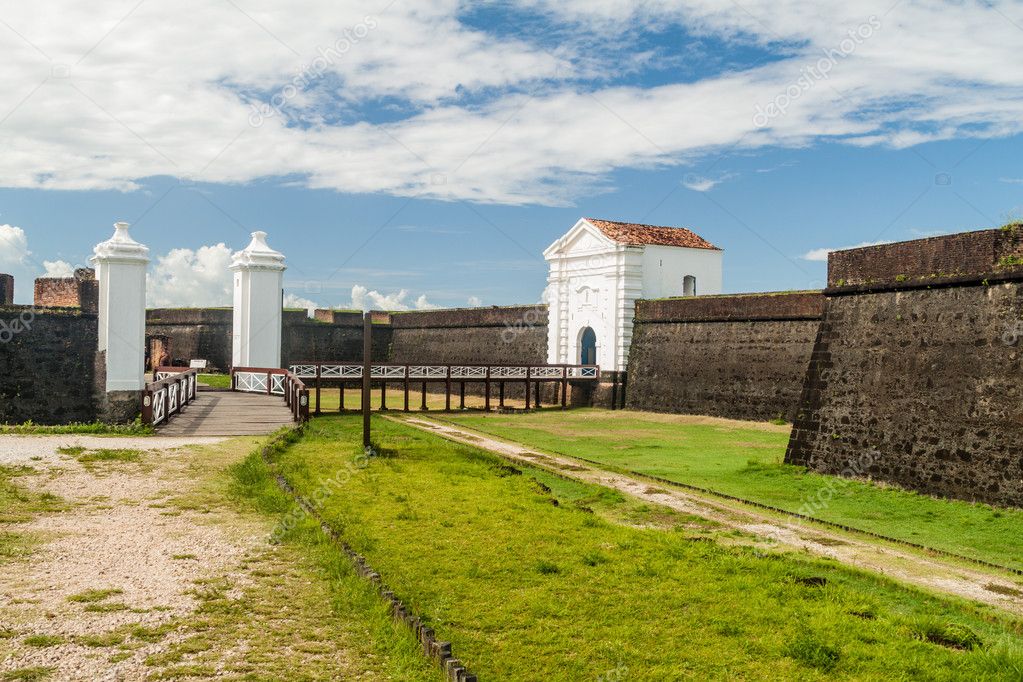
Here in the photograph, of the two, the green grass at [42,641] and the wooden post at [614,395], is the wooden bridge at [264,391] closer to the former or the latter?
the wooden post at [614,395]

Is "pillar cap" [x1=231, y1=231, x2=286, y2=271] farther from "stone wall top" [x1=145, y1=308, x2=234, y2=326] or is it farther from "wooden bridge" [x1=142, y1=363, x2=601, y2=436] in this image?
"stone wall top" [x1=145, y1=308, x2=234, y2=326]

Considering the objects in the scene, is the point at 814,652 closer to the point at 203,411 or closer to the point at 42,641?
the point at 42,641

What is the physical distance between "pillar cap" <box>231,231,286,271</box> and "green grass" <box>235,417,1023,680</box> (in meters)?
12.1

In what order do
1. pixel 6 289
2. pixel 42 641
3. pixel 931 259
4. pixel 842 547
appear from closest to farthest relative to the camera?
1. pixel 42 641
2. pixel 842 547
3. pixel 931 259
4. pixel 6 289

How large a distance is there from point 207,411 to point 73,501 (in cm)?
789

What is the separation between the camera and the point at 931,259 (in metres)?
11.4

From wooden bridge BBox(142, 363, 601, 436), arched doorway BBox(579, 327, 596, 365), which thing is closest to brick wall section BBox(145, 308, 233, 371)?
wooden bridge BBox(142, 363, 601, 436)

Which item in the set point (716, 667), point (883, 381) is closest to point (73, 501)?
point (716, 667)

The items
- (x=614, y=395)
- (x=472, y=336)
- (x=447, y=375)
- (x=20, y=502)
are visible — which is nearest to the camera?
(x=20, y=502)

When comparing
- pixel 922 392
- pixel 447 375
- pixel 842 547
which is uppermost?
pixel 922 392

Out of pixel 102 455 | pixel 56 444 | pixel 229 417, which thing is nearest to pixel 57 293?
pixel 229 417

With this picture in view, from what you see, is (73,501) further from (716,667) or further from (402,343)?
(402,343)

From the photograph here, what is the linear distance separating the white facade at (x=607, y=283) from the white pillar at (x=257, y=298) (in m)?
10.9

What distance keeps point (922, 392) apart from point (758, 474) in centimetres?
263
